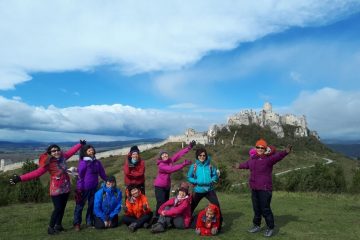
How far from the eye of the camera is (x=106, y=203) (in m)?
11.1

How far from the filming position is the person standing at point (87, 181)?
10.9 m

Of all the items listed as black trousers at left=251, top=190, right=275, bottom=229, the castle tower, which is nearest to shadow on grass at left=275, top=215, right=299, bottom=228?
black trousers at left=251, top=190, right=275, bottom=229

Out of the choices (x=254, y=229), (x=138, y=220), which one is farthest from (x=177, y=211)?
(x=254, y=229)

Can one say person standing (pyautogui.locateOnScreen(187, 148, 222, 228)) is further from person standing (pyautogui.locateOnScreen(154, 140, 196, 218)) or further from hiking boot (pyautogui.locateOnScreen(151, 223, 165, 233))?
hiking boot (pyautogui.locateOnScreen(151, 223, 165, 233))

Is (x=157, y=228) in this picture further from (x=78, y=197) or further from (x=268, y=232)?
(x=268, y=232)

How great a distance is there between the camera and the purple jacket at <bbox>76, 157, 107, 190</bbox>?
430 inches

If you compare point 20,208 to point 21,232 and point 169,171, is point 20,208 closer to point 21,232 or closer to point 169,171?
point 21,232

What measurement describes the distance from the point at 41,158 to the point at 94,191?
178 centimetres

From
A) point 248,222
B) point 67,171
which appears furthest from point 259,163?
point 67,171

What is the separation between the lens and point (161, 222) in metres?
10.7

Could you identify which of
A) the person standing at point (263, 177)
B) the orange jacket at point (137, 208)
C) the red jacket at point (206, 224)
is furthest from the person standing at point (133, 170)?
the person standing at point (263, 177)

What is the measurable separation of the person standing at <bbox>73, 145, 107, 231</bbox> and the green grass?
1.72ft

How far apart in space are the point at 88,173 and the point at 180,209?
8.48 feet

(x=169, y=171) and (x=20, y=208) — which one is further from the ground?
(x=169, y=171)
